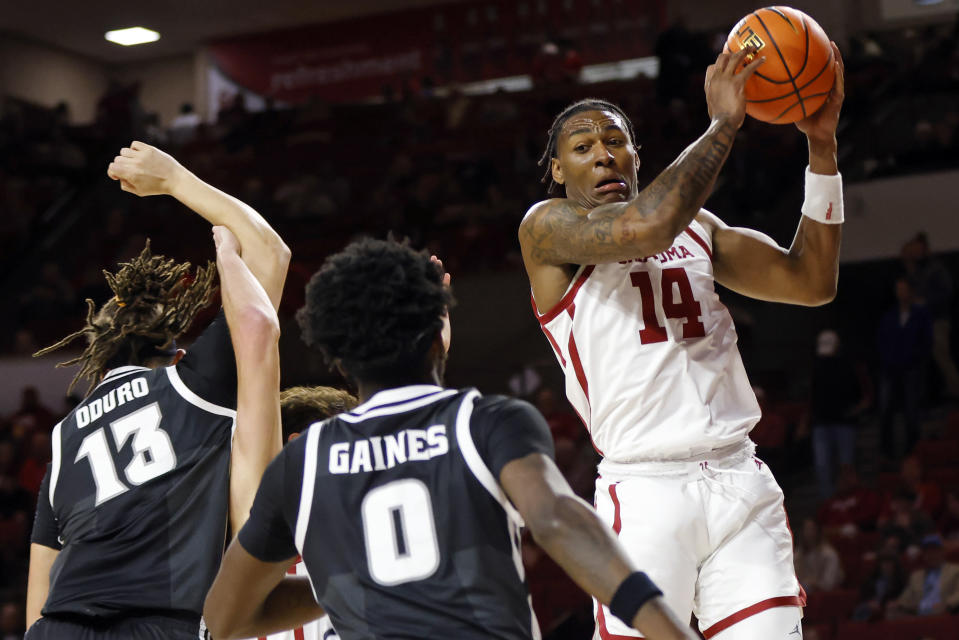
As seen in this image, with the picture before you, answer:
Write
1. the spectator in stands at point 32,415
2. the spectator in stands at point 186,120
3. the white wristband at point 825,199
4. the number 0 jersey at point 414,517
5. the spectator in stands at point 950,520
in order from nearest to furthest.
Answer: the number 0 jersey at point 414,517 → the white wristband at point 825,199 → the spectator in stands at point 950,520 → the spectator in stands at point 32,415 → the spectator in stands at point 186,120

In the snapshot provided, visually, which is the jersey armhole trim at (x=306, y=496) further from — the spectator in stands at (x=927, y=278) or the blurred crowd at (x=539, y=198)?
the spectator in stands at (x=927, y=278)

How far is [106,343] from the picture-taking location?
10.5 ft

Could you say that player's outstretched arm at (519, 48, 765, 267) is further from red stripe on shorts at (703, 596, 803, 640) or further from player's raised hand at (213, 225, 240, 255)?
red stripe on shorts at (703, 596, 803, 640)

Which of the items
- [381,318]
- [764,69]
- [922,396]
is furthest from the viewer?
[922,396]

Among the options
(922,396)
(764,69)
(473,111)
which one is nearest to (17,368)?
(473,111)

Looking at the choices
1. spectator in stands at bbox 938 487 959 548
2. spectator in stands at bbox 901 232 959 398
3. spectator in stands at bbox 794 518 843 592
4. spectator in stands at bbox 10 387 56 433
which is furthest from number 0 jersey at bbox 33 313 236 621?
spectator in stands at bbox 10 387 56 433

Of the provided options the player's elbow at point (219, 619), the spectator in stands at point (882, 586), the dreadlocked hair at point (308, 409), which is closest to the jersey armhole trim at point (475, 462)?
the player's elbow at point (219, 619)

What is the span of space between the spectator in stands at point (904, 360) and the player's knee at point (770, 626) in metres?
7.34

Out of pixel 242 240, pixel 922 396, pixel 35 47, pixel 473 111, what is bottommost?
pixel 922 396

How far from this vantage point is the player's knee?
3176 millimetres

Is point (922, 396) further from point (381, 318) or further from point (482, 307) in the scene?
point (381, 318)

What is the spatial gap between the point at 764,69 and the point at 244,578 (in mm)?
2143

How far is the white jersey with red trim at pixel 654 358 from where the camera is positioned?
3.37 meters

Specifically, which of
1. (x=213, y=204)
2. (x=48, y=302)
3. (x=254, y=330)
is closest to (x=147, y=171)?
(x=213, y=204)
